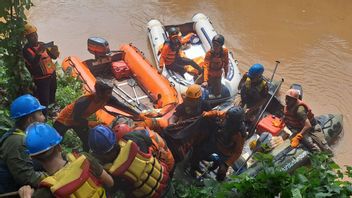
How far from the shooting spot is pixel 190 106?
17.4 ft

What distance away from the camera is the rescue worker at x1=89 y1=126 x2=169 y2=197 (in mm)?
3303

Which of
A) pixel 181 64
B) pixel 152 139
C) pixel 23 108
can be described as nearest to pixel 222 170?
pixel 152 139

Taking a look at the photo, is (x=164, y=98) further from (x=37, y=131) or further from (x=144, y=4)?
(x=144, y=4)

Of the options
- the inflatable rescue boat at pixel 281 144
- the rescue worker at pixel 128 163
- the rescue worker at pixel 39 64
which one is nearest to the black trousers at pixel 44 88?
the rescue worker at pixel 39 64

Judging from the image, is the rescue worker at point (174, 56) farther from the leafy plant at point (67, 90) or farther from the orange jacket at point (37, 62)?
the orange jacket at point (37, 62)

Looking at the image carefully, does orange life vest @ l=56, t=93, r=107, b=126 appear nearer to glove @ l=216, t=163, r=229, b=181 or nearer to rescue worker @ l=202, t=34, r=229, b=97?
glove @ l=216, t=163, r=229, b=181

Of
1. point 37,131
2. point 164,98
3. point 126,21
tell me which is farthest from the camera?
point 126,21

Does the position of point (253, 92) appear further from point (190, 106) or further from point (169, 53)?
point (169, 53)

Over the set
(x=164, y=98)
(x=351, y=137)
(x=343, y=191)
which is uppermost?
(x=343, y=191)

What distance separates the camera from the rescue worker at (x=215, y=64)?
23.1ft

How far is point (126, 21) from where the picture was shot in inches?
481

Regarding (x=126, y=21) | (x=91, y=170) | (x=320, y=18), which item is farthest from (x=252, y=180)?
(x=320, y=18)

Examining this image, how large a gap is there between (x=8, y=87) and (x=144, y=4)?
9043mm

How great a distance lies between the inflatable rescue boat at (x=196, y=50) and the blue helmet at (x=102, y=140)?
419cm
